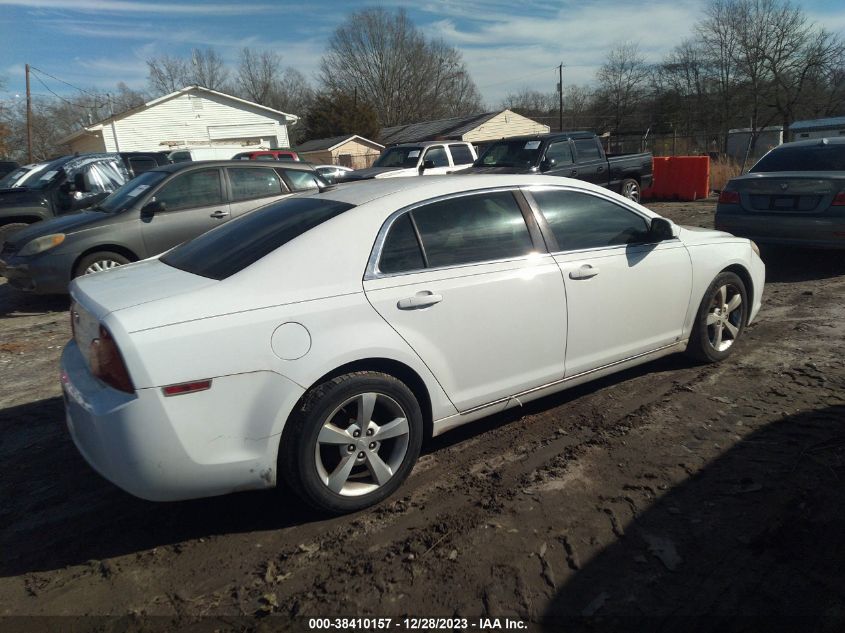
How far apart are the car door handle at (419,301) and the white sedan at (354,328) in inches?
0.5

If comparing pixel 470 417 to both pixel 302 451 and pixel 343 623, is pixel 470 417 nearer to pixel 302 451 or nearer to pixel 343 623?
pixel 302 451

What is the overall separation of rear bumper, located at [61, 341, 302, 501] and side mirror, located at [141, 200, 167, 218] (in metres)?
5.27

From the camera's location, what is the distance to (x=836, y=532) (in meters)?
2.78

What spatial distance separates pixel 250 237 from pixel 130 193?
5479 millimetres

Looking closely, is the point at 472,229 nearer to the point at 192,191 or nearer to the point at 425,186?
the point at 425,186

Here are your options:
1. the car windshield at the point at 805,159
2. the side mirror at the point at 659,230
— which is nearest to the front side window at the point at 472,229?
the side mirror at the point at 659,230

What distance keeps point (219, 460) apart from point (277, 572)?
21.7 inches

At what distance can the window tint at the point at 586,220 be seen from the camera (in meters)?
3.90

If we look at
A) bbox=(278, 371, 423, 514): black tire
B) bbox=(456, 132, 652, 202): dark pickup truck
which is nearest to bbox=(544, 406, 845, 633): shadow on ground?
bbox=(278, 371, 423, 514): black tire

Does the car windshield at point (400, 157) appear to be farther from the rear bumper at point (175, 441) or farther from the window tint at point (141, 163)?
the rear bumper at point (175, 441)

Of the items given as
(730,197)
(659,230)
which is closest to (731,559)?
(659,230)

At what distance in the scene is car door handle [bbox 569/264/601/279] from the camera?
149 inches

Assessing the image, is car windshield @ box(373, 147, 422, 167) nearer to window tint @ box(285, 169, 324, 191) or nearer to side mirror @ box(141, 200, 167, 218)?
window tint @ box(285, 169, 324, 191)

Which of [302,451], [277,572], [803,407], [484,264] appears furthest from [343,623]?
[803,407]
